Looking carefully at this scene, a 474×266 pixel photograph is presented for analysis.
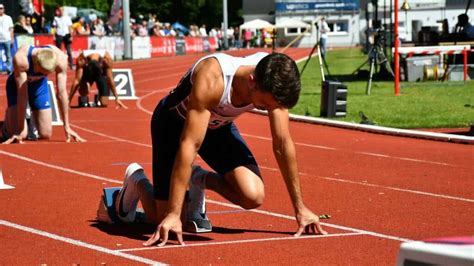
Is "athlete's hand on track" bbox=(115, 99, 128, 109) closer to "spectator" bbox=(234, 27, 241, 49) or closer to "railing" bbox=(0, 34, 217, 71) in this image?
"railing" bbox=(0, 34, 217, 71)

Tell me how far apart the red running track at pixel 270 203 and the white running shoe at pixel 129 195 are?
10cm

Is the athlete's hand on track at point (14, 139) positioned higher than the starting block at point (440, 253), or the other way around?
the starting block at point (440, 253)

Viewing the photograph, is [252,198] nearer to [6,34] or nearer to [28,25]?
[6,34]

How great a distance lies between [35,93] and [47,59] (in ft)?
4.55

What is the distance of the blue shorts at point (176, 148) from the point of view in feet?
25.5

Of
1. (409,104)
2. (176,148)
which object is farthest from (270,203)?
(409,104)

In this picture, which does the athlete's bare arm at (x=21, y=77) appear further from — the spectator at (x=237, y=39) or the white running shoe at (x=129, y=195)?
the spectator at (x=237, y=39)

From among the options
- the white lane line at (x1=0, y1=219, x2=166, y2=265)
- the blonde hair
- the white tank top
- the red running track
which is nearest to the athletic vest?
the blonde hair

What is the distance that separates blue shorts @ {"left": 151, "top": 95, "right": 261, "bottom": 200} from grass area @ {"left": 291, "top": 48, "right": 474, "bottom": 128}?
1037 cm

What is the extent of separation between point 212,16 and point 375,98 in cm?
9614

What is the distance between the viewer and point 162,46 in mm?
61656

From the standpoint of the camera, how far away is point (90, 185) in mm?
11227

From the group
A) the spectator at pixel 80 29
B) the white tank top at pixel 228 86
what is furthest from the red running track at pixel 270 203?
the spectator at pixel 80 29

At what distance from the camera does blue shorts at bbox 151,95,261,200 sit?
7.76 metres
